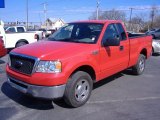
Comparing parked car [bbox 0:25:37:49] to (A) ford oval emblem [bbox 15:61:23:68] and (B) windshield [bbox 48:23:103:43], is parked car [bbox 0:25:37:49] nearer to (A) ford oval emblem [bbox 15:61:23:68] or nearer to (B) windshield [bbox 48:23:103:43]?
(B) windshield [bbox 48:23:103:43]

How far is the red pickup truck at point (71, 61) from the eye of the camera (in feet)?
15.4

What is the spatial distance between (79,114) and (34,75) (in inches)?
48.0

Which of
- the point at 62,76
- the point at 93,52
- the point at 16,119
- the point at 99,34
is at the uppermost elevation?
the point at 99,34

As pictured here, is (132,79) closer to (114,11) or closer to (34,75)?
(34,75)

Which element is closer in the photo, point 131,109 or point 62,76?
point 62,76

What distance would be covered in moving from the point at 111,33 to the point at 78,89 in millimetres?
1985

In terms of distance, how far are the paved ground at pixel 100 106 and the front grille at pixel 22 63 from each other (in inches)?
Answer: 34.0

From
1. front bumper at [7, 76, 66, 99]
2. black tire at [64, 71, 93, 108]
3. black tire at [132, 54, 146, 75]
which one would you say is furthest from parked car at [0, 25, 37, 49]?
front bumper at [7, 76, 66, 99]

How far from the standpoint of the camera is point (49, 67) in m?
4.69

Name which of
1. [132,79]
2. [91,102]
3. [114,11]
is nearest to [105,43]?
[91,102]

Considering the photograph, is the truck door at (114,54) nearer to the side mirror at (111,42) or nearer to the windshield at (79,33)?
the side mirror at (111,42)

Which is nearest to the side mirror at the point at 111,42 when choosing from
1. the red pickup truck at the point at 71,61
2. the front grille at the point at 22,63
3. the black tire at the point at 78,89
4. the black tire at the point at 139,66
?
the red pickup truck at the point at 71,61

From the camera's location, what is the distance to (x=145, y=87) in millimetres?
7062

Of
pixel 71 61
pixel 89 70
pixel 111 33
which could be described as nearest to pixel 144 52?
pixel 111 33
